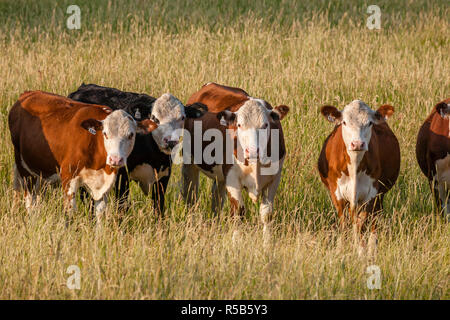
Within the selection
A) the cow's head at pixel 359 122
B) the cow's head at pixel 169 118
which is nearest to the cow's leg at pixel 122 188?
the cow's head at pixel 169 118

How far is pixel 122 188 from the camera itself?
7.23 meters

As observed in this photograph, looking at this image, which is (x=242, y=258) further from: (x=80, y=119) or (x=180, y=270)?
(x=80, y=119)

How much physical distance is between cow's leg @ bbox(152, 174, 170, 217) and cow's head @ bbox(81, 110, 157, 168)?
29.5 inches

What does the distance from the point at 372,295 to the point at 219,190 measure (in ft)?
10.1

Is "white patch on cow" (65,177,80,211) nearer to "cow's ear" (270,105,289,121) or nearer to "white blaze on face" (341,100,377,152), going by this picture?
"cow's ear" (270,105,289,121)

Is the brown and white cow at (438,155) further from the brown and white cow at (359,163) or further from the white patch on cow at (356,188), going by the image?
the white patch on cow at (356,188)

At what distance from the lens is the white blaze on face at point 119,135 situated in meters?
6.41

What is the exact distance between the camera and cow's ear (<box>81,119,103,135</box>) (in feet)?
21.6

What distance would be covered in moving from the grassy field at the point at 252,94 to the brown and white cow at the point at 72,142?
29 centimetres

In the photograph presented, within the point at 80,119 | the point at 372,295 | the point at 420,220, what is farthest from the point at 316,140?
the point at 372,295

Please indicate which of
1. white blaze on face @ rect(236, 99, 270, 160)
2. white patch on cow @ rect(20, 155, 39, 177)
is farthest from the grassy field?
white blaze on face @ rect(236, 99, 270, 160)

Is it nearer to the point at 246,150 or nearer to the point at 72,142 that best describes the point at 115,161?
the point at 72,142

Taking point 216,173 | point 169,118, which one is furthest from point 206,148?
point 169,118

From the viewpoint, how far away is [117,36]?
13.2m
